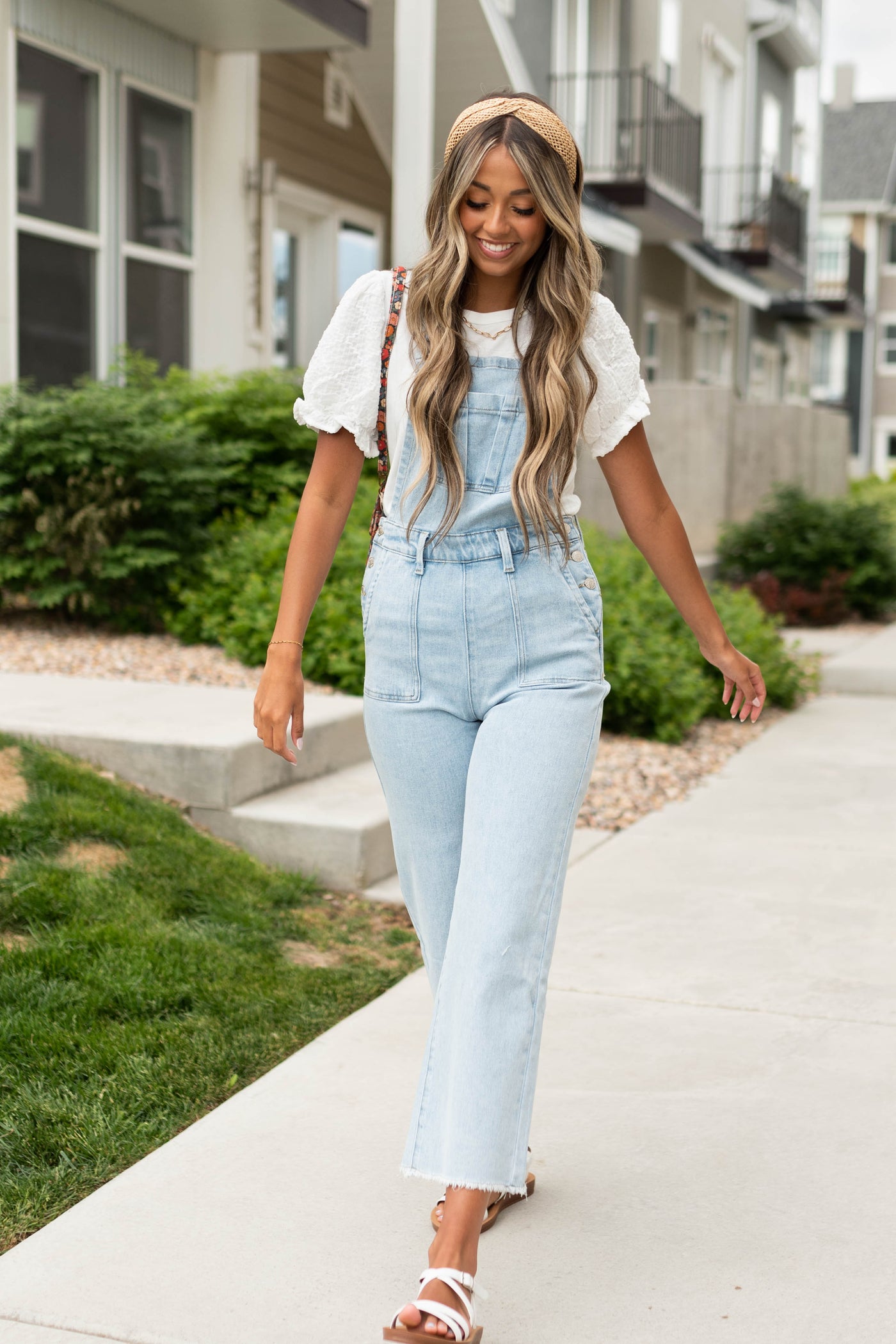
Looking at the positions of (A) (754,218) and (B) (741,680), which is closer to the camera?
(B) (741,680)

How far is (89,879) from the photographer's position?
4082 mm

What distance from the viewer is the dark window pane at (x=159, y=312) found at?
31.1 ft

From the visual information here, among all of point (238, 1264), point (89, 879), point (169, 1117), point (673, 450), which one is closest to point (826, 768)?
point (89, 879)

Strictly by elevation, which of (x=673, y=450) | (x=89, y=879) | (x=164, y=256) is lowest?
(x=89, y=879)

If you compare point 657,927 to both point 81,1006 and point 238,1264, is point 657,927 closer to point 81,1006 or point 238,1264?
point 81,1006

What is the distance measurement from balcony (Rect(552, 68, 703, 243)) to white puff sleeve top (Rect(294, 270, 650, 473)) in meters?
13.1

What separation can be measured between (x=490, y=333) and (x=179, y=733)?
2912mm

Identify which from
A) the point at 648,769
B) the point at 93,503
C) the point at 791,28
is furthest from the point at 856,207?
the point at 648,769

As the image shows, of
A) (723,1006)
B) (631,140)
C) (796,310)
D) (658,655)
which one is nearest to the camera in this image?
(723,1006)

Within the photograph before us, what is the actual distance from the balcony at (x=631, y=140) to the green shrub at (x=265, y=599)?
8.48 meters

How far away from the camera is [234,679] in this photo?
6.63m

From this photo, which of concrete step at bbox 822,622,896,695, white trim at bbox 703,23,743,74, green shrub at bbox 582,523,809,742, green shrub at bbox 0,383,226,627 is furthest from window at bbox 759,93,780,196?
green shrub at bbox 0,383,226,627

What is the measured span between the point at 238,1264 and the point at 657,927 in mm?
2175

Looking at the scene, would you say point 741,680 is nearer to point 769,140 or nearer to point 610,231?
point 610,231
